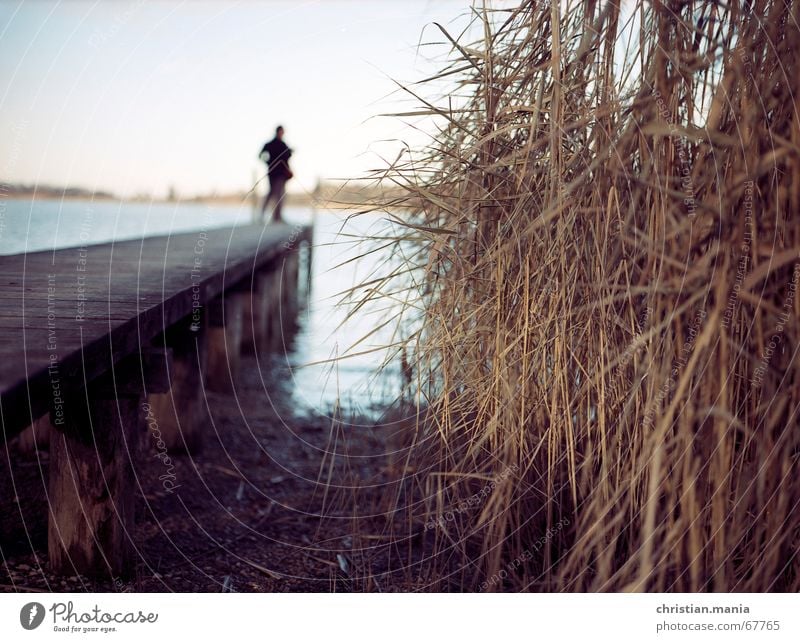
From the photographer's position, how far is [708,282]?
167 cm

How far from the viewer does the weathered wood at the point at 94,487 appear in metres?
2.16

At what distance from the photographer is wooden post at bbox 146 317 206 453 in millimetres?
3705

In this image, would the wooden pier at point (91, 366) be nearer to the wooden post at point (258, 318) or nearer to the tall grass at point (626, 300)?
the tall grass at point (626, 300)

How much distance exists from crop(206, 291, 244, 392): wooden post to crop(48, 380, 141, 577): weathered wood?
2.65m

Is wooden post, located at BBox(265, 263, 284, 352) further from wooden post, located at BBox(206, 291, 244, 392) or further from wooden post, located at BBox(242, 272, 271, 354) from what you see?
wooden post, located at BBox(206, 291, 244, 392)

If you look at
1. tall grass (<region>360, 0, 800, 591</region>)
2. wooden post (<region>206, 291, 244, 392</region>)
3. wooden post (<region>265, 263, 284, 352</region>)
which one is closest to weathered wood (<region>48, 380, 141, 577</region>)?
tall grass (<region>360, 0, 800, 591</region>)

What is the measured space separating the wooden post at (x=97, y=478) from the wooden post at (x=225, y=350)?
8.72 ft

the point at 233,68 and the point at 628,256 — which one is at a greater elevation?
the point at 233,68

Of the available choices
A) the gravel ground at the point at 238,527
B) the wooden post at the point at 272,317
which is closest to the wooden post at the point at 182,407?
the gravel ground at the point at 238,527

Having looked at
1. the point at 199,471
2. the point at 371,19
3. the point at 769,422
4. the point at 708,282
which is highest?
the point at 371,19

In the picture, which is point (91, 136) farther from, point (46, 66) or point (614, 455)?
point (614, 455)

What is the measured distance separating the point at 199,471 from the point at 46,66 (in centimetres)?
206
